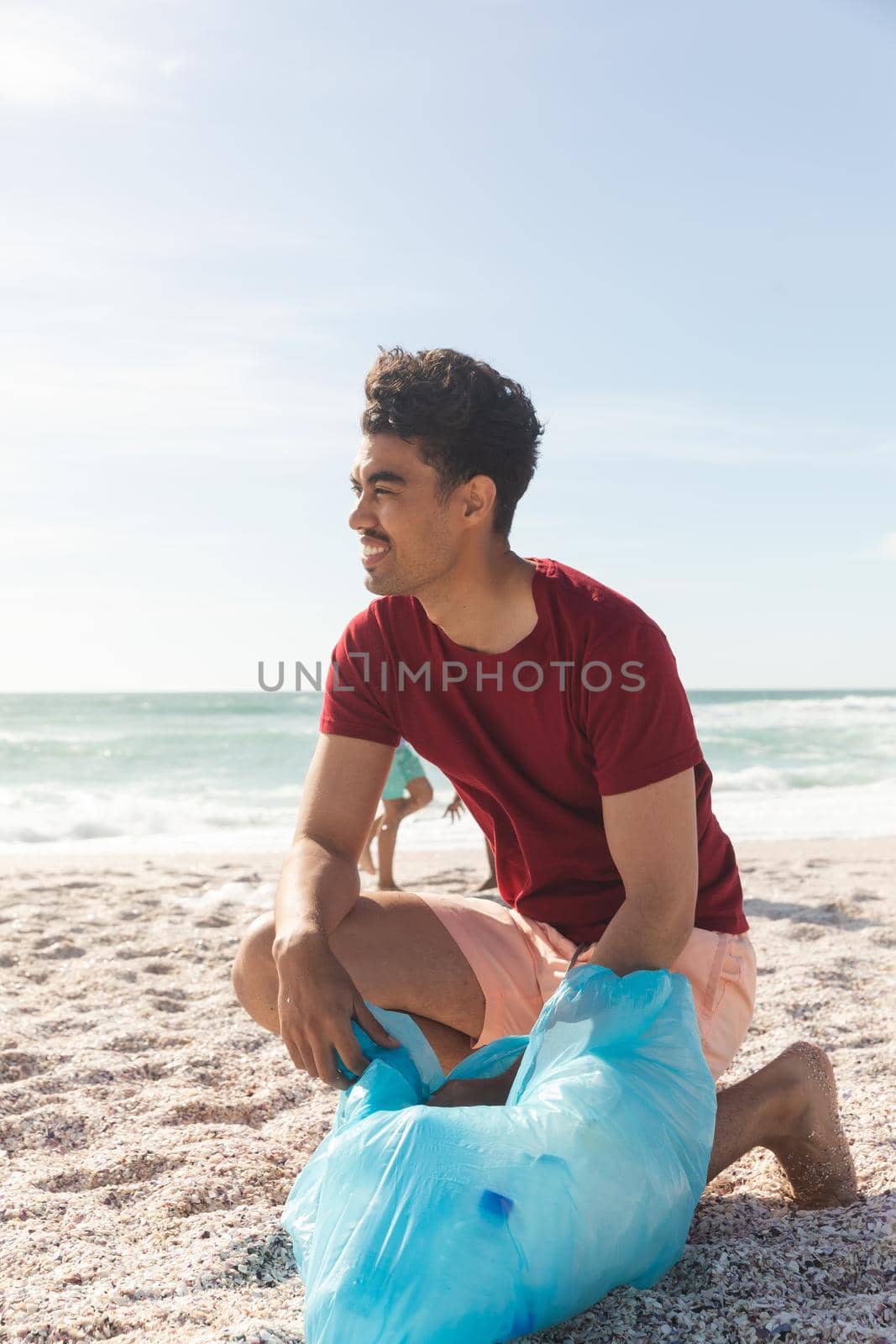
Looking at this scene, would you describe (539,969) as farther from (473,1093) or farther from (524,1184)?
(524,1184)

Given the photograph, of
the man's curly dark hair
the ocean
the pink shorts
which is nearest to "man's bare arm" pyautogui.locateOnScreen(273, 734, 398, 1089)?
the pink shorts

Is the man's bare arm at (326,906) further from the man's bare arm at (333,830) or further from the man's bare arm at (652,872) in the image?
the man's bare arm at (652,872)

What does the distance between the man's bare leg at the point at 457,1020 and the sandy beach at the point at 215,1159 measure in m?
0.09

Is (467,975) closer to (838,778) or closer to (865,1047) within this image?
(865,1047)

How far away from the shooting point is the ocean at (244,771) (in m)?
9.90

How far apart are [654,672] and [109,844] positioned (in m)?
7.85

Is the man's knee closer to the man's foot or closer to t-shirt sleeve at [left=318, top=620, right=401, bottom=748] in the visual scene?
t-shirt sleeve at [left=318, top=620, right=401, bottom=748]

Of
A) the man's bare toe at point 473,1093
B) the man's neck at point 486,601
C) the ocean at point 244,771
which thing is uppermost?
the man's neck at point 486,601

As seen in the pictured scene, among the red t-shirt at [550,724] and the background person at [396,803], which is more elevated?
the red t-shirt at [550,724]

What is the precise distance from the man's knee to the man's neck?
2.16 feet

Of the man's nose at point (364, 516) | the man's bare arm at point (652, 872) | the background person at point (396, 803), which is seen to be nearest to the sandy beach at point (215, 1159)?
the man's bare arm at point (652, 872)

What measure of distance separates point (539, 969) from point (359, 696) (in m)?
0.64

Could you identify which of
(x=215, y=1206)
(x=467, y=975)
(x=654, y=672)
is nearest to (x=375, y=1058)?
(x=467, y=975)

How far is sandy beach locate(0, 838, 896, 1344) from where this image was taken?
156cm
